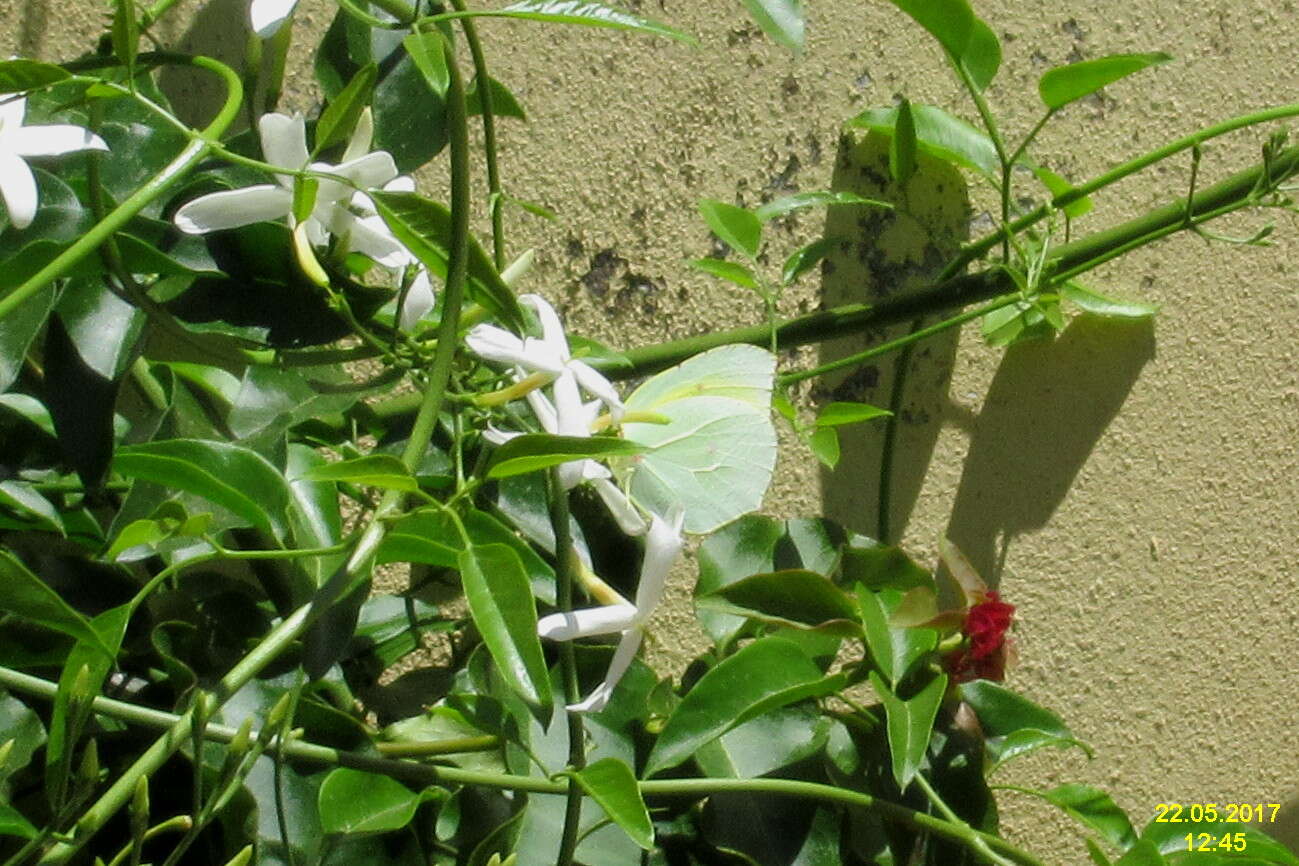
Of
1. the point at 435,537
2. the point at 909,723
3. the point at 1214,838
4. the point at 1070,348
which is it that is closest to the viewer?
the point at 435,537

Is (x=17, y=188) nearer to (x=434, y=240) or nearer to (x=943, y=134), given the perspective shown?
(x=434, y=240)

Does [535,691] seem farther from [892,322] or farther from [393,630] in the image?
[892,322]

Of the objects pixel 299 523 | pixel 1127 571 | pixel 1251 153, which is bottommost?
pixel 1127 571

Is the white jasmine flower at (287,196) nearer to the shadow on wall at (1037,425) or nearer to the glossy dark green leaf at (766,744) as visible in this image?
the glossy dark green leaf at (766,744)

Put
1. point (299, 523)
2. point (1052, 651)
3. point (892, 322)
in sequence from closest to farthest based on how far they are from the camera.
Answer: point (299, 523)
point (892, 322)
point (1052, 651)

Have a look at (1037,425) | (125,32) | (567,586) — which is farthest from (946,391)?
(125,32)

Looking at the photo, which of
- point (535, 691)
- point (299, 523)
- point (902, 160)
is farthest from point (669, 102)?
point (535, 691)
